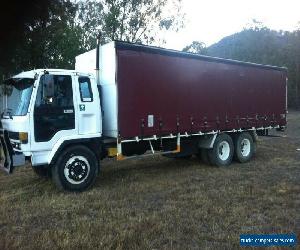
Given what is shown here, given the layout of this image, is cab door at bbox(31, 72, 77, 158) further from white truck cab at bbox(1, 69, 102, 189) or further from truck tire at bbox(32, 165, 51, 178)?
truck tire at bbox(32, 165, 51, 178)

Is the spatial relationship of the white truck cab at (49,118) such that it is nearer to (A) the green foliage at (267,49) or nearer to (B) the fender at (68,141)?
(B) the fender at (68,141)

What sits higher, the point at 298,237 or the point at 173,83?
the point at 173,83

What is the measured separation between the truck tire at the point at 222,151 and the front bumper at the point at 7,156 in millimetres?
5735

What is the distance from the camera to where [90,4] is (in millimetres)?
28281

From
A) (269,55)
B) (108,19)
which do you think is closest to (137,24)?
(108,19)

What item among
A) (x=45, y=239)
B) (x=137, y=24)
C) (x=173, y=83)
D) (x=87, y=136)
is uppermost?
(x=137, y=24)

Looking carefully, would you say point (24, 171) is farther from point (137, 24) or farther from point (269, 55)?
point (269, 55)

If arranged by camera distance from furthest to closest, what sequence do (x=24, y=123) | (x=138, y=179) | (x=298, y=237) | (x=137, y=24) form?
(x=137, y=24), (x=138, y=179), (x=24, y=123), (x=298, y=237)

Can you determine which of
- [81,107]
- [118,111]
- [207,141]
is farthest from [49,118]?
[207,141]

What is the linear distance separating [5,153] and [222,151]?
251 inches

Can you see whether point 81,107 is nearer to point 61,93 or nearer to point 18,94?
point 61,93

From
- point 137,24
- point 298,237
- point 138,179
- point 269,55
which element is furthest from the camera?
point 269,55

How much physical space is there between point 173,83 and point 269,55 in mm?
52823

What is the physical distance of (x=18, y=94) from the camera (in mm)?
8547
